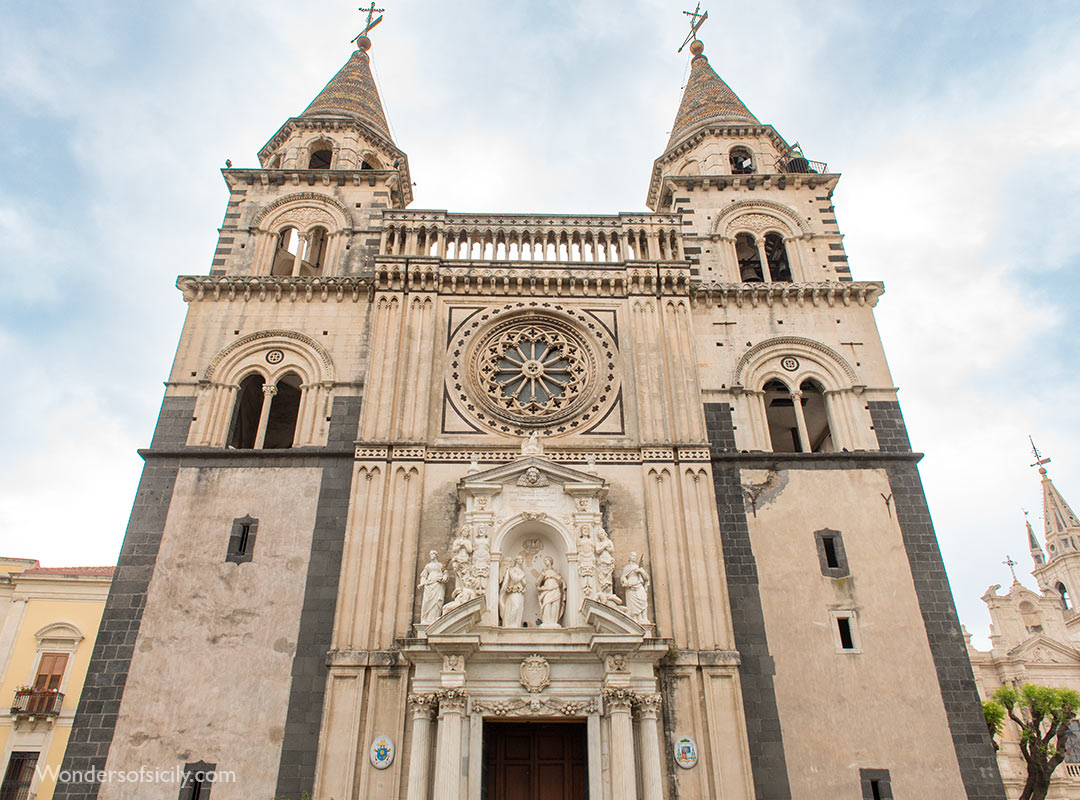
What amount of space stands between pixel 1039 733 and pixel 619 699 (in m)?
22.7

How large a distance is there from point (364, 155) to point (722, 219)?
468 inches

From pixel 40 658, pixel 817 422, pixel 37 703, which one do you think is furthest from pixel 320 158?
pixel 37 703

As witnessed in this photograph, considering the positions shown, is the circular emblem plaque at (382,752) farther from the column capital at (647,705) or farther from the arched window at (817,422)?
the arched window at (817,422)

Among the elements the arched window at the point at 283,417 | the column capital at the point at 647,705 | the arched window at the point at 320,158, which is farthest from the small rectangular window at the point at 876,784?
the arched window at the point at 320,158

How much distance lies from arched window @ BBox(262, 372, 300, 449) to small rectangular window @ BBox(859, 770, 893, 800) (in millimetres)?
16699

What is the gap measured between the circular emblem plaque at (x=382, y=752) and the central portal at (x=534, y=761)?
1.82 m

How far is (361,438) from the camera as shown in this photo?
18172 mm

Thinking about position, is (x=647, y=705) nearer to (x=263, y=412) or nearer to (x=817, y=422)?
(x=817, y=422)

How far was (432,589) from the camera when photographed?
15820 millimetres

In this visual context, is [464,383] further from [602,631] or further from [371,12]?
[371,12]

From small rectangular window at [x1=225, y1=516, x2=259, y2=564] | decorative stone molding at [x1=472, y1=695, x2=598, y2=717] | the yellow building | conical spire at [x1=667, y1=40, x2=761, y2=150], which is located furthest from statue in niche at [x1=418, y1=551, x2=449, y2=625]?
conical spire at [x1=667, y1=40, x2=761, y2=150]

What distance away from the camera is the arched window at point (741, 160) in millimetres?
26141

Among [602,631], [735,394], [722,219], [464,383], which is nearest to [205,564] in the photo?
[464,383]

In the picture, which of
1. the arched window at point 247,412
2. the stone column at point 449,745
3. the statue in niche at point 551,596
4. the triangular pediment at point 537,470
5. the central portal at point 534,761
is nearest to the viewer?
the stone column at point 449,745
